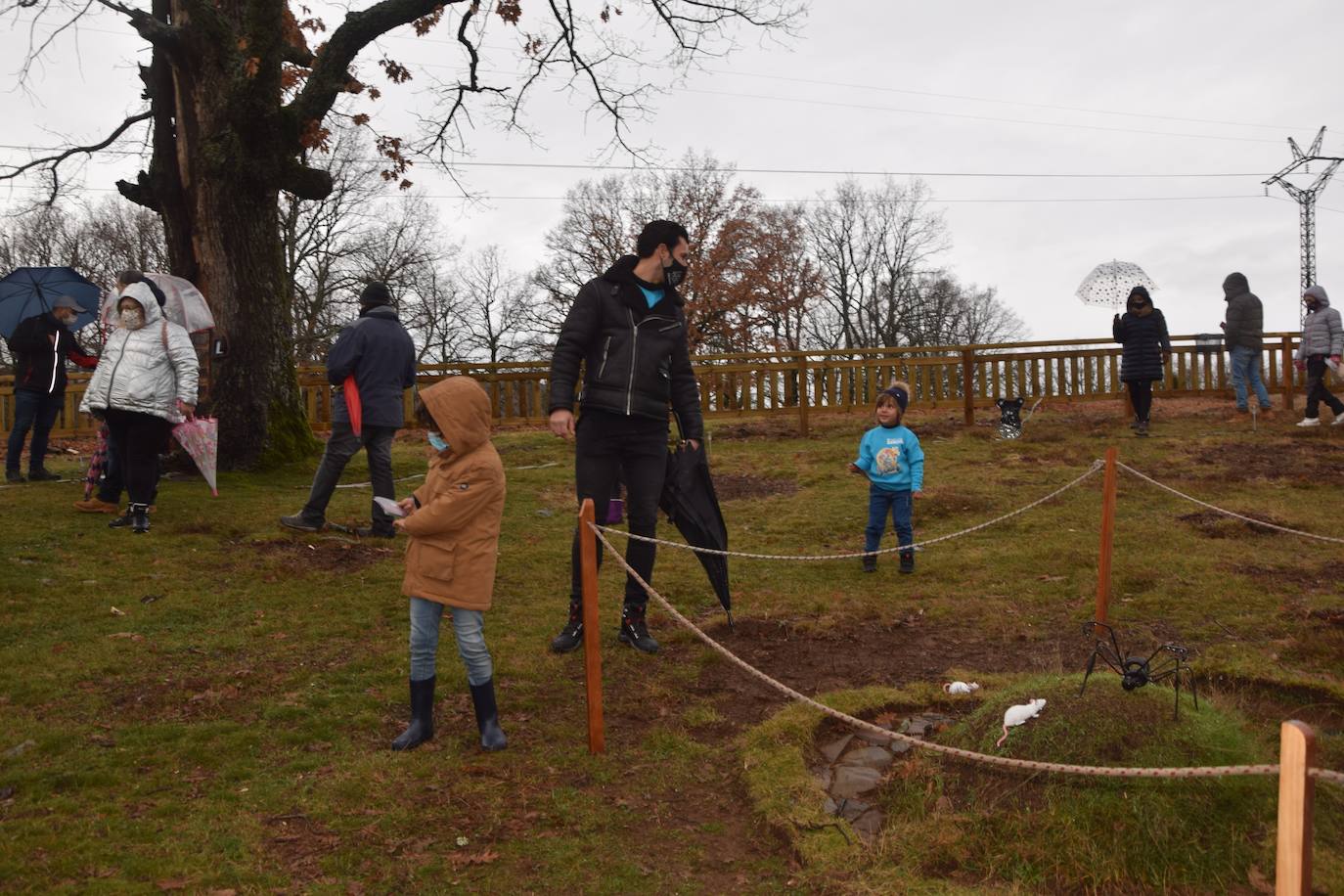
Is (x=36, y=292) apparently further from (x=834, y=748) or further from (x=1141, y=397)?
(x=1141, y=397)

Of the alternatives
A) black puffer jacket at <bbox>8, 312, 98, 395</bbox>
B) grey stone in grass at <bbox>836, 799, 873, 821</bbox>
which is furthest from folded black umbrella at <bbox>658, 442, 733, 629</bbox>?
black puffer jacket at <bbox>8, 312, 98, 395</bbox>

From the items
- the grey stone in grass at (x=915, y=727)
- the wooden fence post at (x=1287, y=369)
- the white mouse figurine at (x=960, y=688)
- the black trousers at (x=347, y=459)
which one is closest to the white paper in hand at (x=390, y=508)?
the grey stone in grass at (x=915, y=727)

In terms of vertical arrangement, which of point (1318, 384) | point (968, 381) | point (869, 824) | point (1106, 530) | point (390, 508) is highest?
point (968, 381)

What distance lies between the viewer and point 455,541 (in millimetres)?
4348

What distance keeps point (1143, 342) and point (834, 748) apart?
11564 millimetres

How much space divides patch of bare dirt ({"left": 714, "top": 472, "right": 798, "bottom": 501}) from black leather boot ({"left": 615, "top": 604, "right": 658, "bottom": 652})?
5491 mm

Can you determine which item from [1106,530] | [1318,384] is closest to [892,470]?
[1106,530]

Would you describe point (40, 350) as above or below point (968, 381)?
above

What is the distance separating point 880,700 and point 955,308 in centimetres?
6134

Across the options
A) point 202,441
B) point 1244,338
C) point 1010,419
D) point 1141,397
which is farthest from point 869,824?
point 1244,338

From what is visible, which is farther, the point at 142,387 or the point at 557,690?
the point at 142,387

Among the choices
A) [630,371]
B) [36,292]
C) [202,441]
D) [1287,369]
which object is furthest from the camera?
[1287,369]

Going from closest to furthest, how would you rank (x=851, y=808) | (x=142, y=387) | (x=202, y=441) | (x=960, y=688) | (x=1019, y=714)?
(x=851, y=808)
(x=1019, y=714)
(x=960, y=688)
(x=142, y=387)
(x=202, y=441)

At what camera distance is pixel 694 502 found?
5.90 meters
